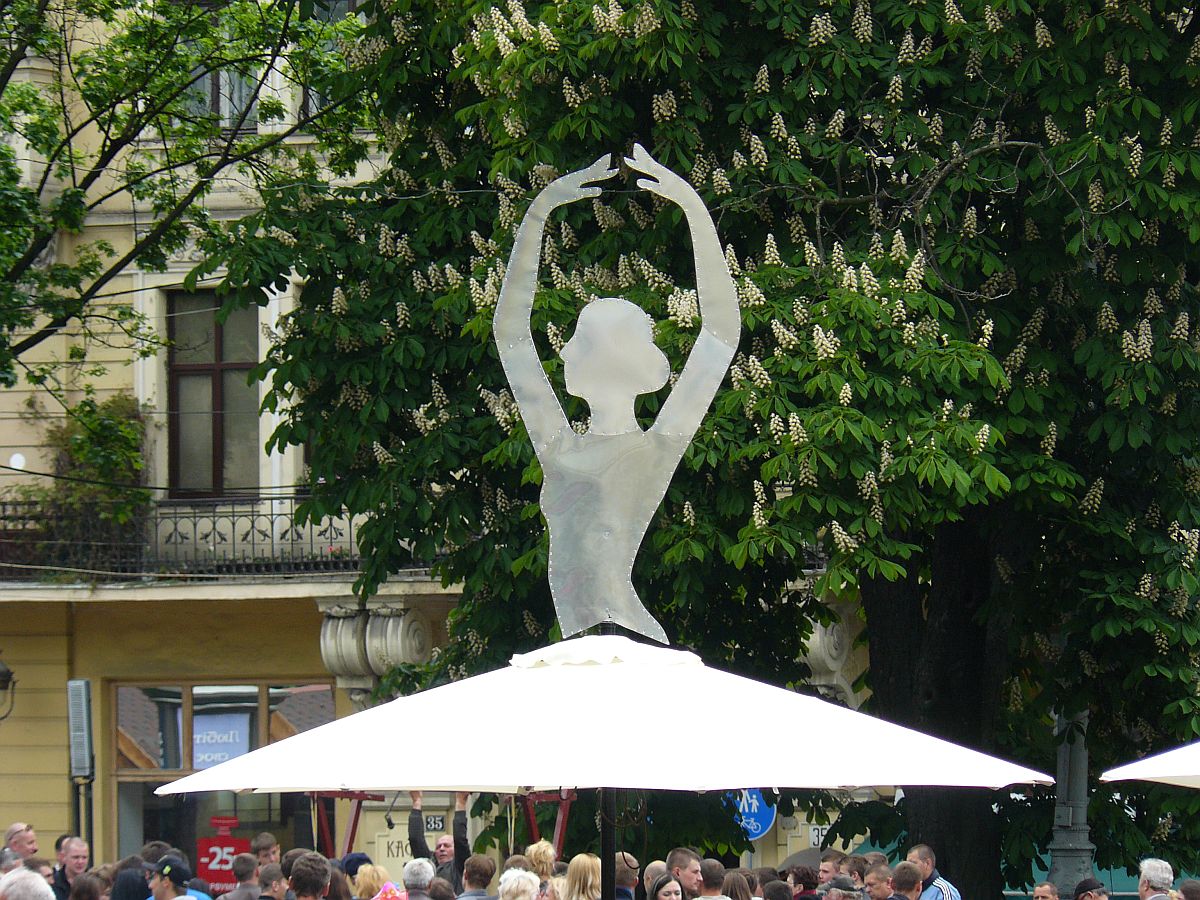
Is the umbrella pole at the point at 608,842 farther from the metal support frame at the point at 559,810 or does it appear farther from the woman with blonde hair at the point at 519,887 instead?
the metal support frame at the point at 559,810

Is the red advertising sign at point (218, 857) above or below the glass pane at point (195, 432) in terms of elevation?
below

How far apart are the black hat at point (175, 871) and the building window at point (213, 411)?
12.1 metres

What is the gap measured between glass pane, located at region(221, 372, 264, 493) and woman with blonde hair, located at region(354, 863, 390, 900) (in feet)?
41.6

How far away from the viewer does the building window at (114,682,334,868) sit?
21688 millimetres

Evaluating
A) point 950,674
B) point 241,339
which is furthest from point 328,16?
point 950,674

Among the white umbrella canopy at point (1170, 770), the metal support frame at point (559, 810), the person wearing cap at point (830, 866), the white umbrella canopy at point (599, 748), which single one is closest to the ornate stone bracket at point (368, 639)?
the metal support frame at point (559, 810)

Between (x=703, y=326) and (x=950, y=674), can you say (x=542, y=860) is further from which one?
(x=950, y=674)

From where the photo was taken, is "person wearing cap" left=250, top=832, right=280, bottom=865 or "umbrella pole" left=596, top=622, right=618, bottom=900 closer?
"umbrella pole" left=596, top=622, right=618, bottom=900

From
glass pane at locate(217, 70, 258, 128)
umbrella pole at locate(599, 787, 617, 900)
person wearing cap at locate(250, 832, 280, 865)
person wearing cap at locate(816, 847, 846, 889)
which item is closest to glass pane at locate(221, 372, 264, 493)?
glass pane at locate(217, 70, 258, 128)

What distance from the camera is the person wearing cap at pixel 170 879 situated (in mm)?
10023

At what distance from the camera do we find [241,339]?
22.4 m

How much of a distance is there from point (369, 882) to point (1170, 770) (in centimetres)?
404

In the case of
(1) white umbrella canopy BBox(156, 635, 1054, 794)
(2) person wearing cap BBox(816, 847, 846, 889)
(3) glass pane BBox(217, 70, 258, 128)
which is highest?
(3) glass pane BBox(217, 70, 258, 128)

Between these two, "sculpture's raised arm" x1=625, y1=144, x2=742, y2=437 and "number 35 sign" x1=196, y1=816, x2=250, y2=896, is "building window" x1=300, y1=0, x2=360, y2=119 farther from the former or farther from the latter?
"sculpture's raised arm" x1=625, y1=144, x2=742, y2=437
